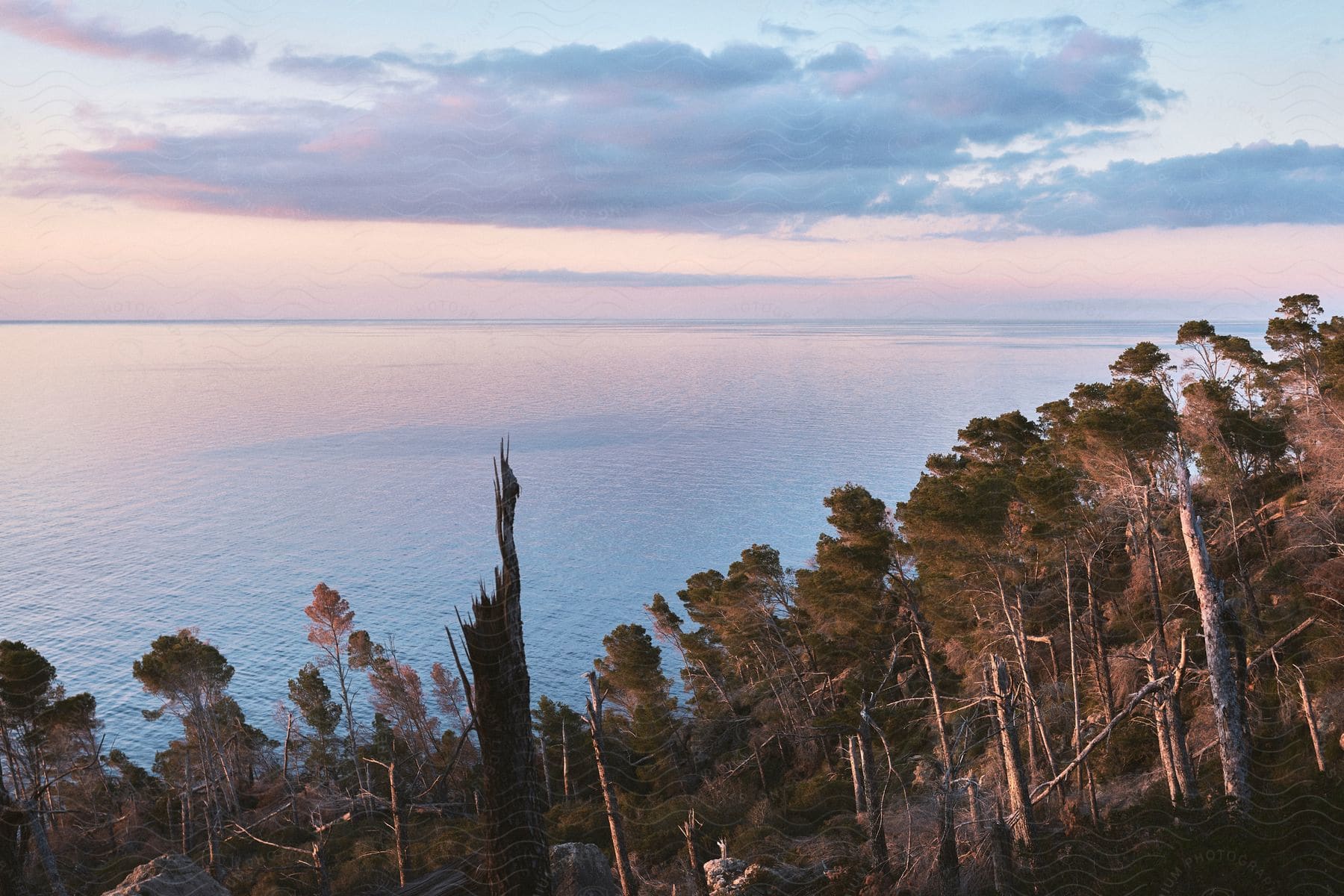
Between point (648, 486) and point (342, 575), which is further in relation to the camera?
point (648, 486)

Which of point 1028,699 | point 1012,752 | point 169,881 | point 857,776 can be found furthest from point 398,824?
point 1028,699

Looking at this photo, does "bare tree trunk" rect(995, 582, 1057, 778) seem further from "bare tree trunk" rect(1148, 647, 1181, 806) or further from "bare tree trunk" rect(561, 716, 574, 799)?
"bare tree trunk" rect(561, 716, 574, 799)

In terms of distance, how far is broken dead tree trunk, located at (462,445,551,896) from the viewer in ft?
19.0

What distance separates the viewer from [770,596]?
3081 cm

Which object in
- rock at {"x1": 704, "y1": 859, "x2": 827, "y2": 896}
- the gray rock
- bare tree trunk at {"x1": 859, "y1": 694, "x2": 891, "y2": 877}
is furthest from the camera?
the gray rock

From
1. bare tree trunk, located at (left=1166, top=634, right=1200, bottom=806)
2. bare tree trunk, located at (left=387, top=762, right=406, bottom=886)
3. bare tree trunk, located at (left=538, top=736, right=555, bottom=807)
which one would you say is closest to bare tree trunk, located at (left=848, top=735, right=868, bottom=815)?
bare tree trunk, located at (left=1166, top=634, right=1200, bottom=806)

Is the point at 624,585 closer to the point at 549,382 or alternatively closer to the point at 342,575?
the point at 342,575

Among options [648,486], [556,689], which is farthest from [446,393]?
[556,689]

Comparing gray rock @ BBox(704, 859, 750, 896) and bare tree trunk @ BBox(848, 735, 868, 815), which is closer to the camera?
gray rock @ BBox(704, 859, 750, 896)

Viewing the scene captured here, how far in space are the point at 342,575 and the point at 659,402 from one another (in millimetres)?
69193

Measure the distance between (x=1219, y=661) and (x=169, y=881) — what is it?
1239 cm

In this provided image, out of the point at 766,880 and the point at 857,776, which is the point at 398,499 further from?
the point at 766,880

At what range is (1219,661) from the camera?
827 centimetres

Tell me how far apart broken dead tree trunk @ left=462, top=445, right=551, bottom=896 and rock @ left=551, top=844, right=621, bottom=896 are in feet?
21.1
